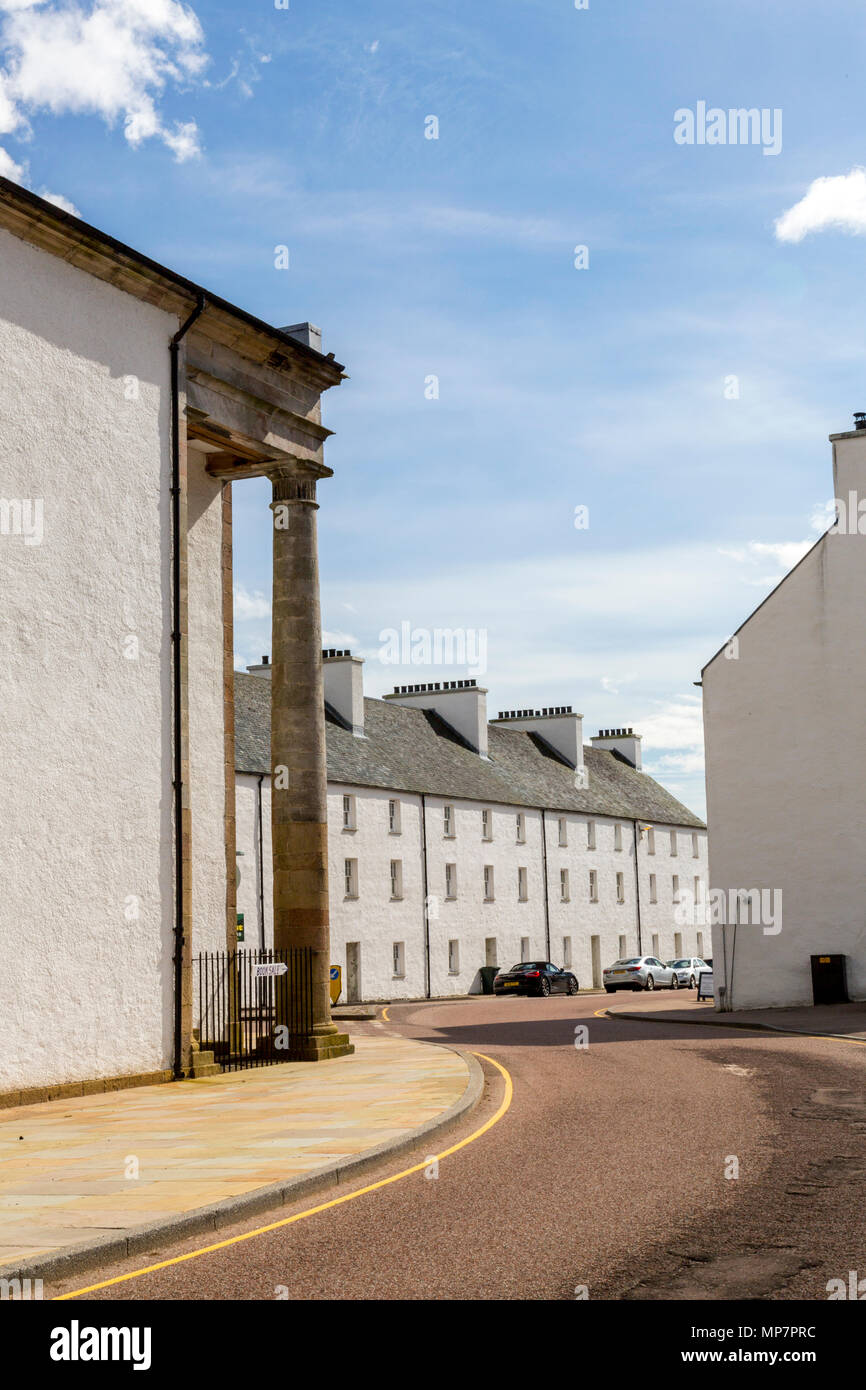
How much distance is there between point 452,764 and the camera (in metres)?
59.2

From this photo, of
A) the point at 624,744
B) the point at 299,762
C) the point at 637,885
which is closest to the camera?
the point at 299,762

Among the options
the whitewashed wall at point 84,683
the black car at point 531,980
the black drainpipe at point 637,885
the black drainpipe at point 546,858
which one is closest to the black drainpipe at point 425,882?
the black car at point 531,980

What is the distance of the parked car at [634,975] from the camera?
2218 inches

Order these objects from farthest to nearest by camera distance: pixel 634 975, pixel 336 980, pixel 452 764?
pixel 452 764 → pixel 634 975 → pixel 336 980

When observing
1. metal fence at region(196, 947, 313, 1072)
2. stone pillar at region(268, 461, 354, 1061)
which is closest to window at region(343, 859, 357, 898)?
stone pillar at region(268, 461, 354, 1061)

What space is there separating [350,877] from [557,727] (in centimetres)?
2493

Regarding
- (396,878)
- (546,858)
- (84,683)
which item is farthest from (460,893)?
(84,683)

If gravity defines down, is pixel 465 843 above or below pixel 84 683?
below

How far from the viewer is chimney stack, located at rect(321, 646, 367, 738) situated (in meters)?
53.7

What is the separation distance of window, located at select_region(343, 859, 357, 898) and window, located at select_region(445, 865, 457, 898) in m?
6.76

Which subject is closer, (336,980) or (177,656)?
(177,656)

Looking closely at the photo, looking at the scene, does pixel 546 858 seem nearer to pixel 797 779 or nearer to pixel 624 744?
pixel 624 744

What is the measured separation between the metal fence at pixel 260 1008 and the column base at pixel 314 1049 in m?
0.05

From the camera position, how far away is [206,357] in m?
21.7
